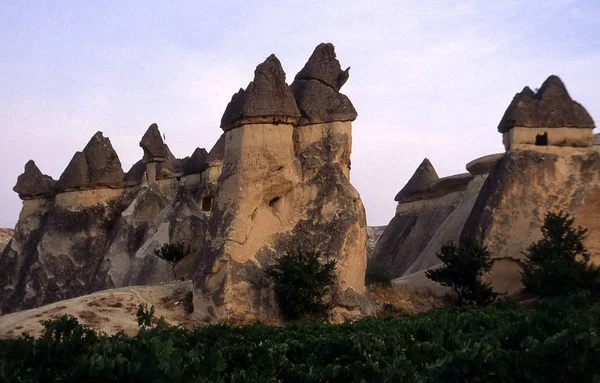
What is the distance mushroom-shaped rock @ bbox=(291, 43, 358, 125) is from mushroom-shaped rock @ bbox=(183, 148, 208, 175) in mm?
5273

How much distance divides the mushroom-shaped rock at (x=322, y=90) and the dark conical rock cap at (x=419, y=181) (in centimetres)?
1015

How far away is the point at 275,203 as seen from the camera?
48.5 ft

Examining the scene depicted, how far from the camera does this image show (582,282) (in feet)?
43.8

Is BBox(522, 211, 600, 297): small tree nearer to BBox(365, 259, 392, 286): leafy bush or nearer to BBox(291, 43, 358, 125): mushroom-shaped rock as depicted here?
BBox(365, 259, 392, 286): leafy bush

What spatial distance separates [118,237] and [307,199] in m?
7.81

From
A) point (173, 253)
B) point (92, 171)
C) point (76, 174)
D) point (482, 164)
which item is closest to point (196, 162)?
point (92, 171)

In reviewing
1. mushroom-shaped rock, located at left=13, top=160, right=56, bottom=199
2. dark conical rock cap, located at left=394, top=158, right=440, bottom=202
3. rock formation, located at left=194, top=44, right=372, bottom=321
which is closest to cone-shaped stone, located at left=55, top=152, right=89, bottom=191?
mushroom-shaped rock, located at left=13, top=160, right=56, bottom=199

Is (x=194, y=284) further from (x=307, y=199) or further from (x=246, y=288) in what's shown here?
(x=307, y=199)

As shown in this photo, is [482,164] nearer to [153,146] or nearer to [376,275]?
→ [376,275]

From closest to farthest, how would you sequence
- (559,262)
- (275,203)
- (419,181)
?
(559,262) → (275,203) → (419,181)

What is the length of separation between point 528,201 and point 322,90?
15.5ft

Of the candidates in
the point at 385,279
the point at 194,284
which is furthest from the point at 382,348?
the point at 385,279

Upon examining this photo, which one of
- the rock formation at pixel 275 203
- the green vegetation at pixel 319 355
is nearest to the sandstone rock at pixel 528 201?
the rock formation at pixel 275 203

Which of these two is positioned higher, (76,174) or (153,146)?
(153,146)
